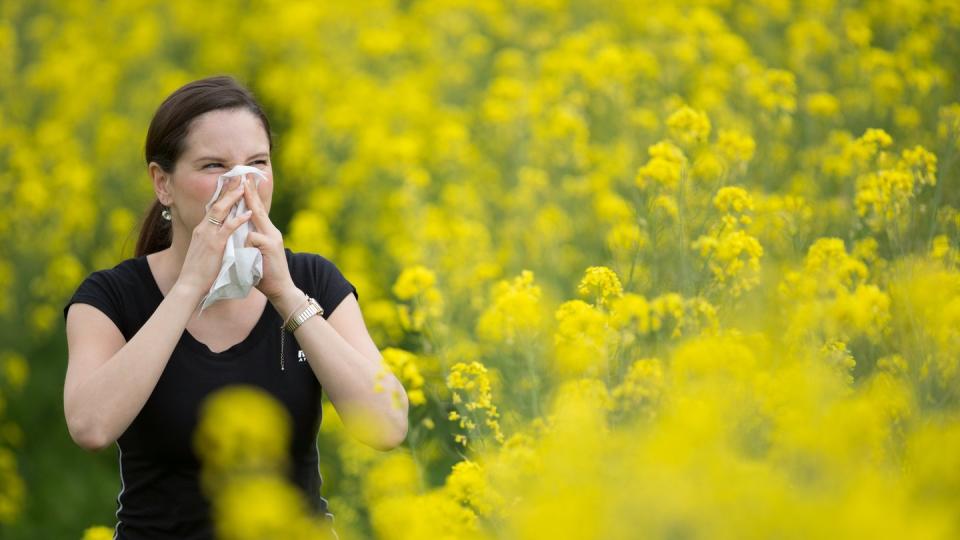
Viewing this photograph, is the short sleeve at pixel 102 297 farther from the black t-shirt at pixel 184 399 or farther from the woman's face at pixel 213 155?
the woman's face at pixel 213 155

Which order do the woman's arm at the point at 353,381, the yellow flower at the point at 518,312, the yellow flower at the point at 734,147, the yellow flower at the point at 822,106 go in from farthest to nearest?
the yellow flower at the point at 822,106
the yellow flower at the point at 734,147
the yellow flower at the point at 518,312
the woman's arm at the point at 353,381

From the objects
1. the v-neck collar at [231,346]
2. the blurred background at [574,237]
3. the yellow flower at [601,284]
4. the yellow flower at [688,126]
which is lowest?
the blurred background at [574,237]

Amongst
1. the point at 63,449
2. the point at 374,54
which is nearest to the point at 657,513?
the point at 63,449

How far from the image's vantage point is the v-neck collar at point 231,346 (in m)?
2.44

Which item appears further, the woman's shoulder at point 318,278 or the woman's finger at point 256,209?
the woman's shoulder at point 318,278

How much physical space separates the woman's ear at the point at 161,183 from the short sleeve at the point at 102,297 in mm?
234

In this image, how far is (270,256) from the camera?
2.30m

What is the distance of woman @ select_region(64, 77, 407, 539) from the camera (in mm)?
2254

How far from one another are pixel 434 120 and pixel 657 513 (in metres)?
5.80

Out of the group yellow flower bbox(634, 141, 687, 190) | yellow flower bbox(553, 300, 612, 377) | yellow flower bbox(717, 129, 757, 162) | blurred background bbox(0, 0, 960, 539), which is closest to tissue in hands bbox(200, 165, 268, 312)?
blurred background bbox(0, 0, 960, 539)

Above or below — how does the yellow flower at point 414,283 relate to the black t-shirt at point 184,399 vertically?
below

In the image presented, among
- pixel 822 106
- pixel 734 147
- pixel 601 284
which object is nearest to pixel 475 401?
pixel 601 284

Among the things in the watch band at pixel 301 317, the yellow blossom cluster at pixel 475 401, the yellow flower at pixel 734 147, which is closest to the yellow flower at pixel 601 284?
the yellow blossom cluster at pixel 475 401

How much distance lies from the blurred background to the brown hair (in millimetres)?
507
